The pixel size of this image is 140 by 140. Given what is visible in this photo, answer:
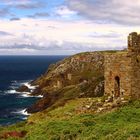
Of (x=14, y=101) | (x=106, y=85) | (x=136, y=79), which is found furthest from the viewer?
(x=14, y=101)

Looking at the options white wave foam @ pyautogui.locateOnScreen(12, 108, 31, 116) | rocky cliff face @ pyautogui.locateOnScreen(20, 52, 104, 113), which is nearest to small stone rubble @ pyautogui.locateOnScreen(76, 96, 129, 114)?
white wave foam @ pyautogui.locateOnScreen(12, 108, 31, 116)

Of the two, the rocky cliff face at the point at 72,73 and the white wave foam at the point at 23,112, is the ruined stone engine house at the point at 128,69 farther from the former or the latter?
the rocky cliff face at the point at 72,73

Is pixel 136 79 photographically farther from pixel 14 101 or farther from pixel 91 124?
pixel 14 101

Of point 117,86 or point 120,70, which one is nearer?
point 120,70

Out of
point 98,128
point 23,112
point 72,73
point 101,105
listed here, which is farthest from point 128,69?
point 72,73

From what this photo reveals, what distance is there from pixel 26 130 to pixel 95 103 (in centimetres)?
731

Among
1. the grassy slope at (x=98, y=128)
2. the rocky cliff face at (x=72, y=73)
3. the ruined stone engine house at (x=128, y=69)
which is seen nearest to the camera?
the grassy slope at (x=98, y=128)

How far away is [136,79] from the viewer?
100 ft

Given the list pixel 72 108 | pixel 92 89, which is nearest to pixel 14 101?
pixel 92 89

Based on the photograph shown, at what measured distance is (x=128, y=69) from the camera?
30.6 meters

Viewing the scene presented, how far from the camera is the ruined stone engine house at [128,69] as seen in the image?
100 feet

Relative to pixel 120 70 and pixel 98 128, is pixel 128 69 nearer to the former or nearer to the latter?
pixel 120 70

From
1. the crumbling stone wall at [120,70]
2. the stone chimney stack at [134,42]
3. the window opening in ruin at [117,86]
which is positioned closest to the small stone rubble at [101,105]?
the window opening in ruin at [117,86]

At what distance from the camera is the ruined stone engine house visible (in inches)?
1203
